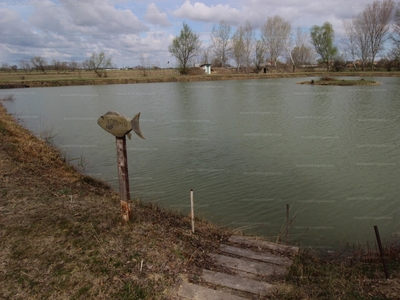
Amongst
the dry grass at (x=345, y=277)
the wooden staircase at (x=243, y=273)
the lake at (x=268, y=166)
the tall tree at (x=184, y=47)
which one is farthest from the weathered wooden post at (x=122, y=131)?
the tall tree at (x=184, y=47)

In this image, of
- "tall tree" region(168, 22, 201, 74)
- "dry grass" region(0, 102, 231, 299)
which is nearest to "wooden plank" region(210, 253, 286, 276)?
"dry grass" region(0, 102, 231, 299)

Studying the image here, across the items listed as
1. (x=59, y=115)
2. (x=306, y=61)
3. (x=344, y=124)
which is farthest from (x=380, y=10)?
(x=59, y=115)

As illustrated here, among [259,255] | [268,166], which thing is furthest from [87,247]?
[268,166]

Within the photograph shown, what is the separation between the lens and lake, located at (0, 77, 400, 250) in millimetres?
6477

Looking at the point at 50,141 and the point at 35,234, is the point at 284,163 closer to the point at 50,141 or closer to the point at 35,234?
the point at 35,234

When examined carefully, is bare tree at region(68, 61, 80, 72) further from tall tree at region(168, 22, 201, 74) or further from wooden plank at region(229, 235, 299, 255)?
wooden plank at region(229, 235, 299, 255)

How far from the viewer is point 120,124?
4.31 m

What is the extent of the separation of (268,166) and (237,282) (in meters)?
6.28

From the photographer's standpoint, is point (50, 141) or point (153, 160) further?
point (50, 141)

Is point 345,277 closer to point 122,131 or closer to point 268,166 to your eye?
point 122,131

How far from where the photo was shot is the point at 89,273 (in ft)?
11.5

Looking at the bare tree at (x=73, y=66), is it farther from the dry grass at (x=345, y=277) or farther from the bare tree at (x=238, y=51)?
the dry grass at (x=345, y=277)

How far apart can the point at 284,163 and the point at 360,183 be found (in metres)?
2.32

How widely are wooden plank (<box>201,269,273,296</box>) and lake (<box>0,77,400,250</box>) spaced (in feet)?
7.50
